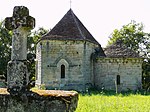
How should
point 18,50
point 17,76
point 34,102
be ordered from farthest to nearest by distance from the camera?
point 18,50 → point 17,76 → point 34,102

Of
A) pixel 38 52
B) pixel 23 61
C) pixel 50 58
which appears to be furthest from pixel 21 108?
pixel 38 52

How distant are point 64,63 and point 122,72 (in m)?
5.68

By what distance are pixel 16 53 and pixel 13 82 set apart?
559 mm

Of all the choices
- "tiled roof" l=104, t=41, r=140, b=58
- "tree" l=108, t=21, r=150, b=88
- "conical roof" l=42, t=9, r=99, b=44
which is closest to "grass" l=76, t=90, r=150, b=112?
"conical roof" l=42, t=9, r=99, b=44

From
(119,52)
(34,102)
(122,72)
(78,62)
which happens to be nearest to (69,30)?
(78,62)

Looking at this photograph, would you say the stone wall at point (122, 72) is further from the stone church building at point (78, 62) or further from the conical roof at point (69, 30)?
the conical roof at point (69, 30)

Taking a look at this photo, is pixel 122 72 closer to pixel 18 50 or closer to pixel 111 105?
pixel 111 105

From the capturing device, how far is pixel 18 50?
204 inches

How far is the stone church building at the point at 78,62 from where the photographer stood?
23531 millimetres

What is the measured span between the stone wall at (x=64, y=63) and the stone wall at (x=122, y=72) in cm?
246

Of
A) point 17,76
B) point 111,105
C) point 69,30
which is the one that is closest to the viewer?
point 17,76

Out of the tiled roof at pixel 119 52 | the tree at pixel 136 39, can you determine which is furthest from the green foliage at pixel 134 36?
the tiled roof at pixel 119 52

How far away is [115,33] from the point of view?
43.0m

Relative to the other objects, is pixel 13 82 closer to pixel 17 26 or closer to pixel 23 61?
pixel 23 61
